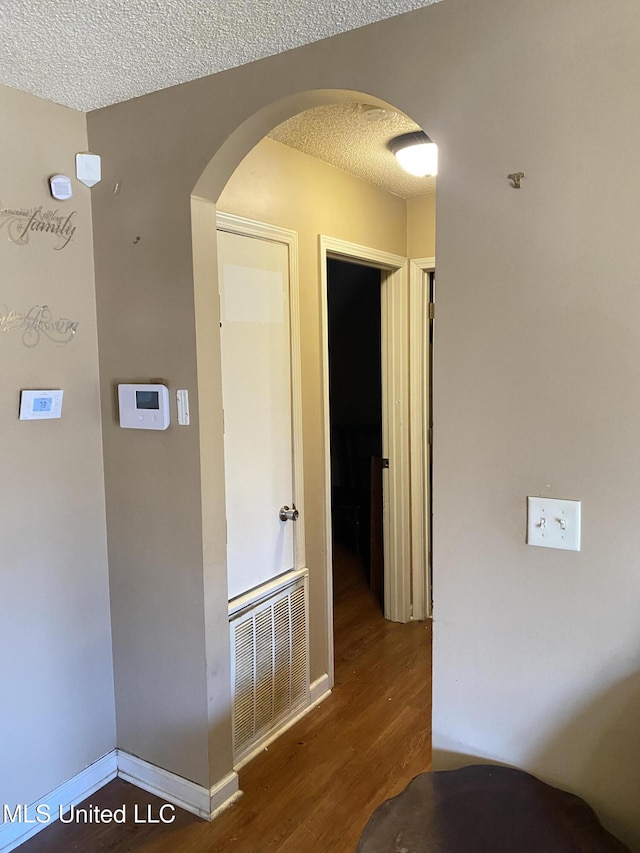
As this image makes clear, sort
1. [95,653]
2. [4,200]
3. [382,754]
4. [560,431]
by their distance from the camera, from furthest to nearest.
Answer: [382,754] → [95,653] → [4,200] → [560,431]

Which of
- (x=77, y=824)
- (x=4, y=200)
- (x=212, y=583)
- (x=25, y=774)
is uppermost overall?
(x=4, y=200)

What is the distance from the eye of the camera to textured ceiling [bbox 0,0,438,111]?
4.92ft

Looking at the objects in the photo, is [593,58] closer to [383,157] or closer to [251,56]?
[251,56]

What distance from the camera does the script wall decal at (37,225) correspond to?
1.96m

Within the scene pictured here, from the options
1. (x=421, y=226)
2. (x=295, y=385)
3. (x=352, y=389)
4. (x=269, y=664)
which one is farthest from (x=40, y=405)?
(x=352, y=389)

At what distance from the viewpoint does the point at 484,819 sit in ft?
4.18

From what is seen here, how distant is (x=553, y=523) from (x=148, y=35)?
5.26ft

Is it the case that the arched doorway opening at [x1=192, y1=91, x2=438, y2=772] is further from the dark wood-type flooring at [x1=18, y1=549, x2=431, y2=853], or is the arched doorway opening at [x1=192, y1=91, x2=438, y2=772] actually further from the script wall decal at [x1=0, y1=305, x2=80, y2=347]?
the script wall decal at [x1=0, y1=305, x2=80, y2=347]

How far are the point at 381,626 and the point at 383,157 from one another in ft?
8.22

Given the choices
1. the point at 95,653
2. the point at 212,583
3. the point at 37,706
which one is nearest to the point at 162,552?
the point at 212,583

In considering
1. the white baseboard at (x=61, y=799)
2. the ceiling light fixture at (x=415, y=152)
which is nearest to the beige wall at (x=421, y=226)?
the ceiling light fixture at (x=415, y=152)

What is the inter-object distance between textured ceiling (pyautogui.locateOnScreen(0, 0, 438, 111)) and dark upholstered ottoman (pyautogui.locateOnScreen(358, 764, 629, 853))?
181 centimetres

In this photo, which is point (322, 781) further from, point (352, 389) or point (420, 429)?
point (352, 389)

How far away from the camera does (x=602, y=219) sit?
132 centimetres
